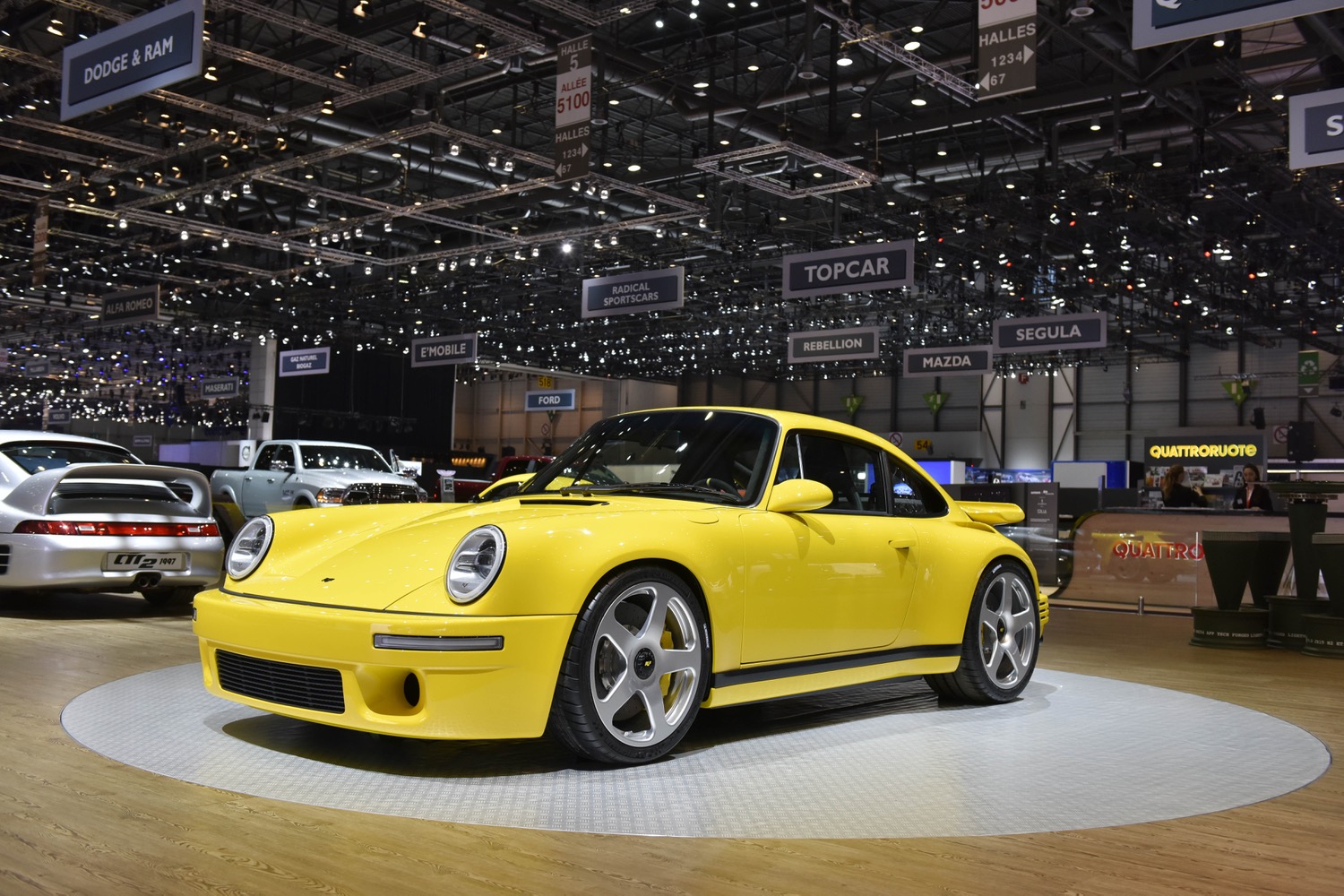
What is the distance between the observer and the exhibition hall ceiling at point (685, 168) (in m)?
15.2

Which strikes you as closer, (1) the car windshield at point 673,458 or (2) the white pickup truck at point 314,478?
(1) the car windshield at point 673,458

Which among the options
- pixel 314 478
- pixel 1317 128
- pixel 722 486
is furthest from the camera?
pixel 314 478

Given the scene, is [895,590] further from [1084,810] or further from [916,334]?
[916,334]

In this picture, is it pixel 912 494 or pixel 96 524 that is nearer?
pixel 912 494

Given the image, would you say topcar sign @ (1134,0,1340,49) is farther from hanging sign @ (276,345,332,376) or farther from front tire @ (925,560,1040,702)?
hanging sign @ (276,345,332,376)

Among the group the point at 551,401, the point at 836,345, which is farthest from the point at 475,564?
the point at 551,401

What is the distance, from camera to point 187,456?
3603cm

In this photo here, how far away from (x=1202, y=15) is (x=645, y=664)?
4.95 metres

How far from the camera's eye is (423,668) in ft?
Result: 11.2

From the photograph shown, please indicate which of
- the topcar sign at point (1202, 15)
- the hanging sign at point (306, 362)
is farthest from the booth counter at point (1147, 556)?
the hanging sign at point (306, 362)

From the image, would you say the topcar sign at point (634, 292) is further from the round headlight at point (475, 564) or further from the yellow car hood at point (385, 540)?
the round headlight at point (475, 564)

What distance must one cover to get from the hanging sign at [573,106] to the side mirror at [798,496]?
375 inches

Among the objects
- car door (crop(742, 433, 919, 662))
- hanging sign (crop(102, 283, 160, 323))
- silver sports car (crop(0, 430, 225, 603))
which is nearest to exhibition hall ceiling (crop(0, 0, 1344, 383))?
hanging sign (crop(102, 283, 160, 323))

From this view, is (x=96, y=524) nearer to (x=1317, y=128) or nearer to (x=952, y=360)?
(x=1317, y=128)
